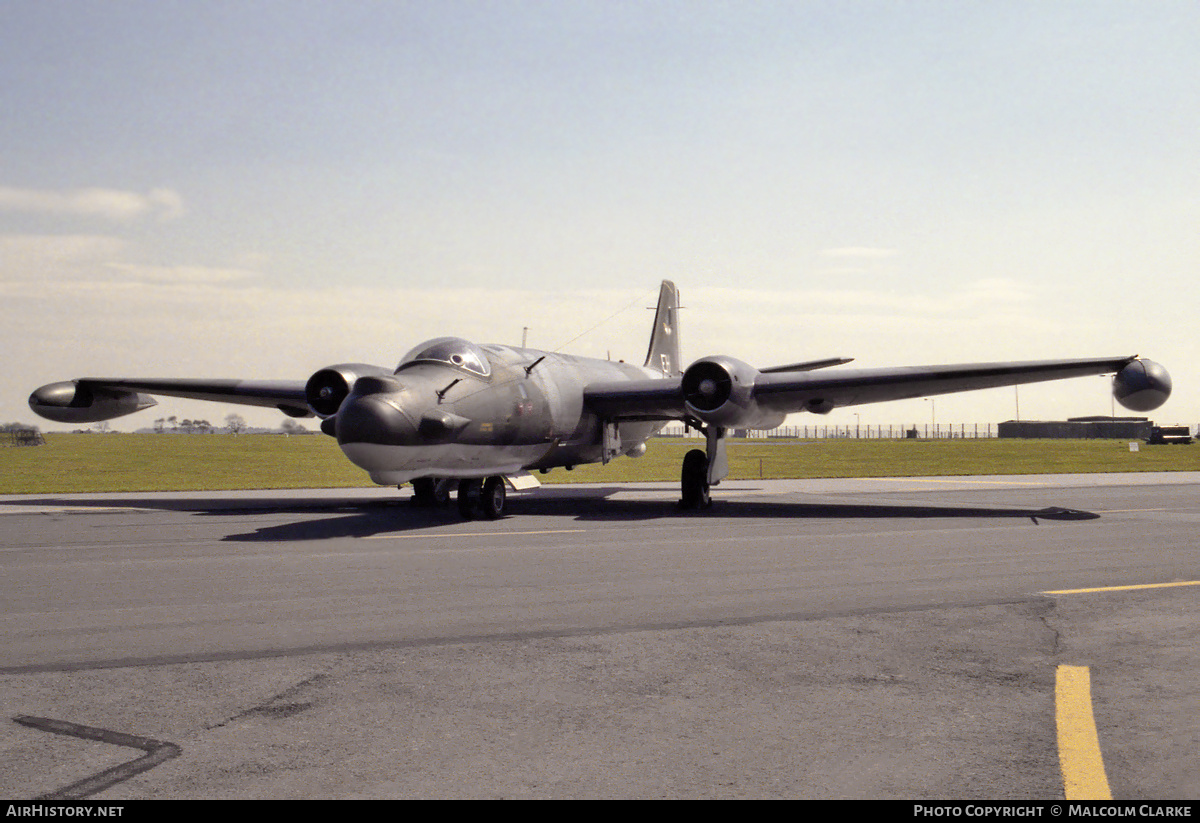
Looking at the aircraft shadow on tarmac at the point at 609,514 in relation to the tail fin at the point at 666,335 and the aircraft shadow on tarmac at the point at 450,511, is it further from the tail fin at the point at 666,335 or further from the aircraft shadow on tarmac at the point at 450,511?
the tail fin at the point at 666,335

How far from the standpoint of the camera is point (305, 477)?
125 ft

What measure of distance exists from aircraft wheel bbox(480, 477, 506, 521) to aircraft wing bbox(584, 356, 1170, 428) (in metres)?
4.33

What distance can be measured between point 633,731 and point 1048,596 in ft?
21.0

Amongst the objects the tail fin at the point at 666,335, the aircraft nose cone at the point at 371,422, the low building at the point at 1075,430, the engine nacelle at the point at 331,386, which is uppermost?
the tail fin at the point at 666,335

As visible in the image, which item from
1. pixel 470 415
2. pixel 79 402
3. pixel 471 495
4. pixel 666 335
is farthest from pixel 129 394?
pixel 666 335

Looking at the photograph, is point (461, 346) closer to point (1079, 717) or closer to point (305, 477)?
point (1079, 717)

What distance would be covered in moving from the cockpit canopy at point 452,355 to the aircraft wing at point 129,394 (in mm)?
7110

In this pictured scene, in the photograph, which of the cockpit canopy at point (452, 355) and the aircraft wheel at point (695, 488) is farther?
the aircraft wheel at point (695, 488)

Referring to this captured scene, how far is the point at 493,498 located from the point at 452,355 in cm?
316

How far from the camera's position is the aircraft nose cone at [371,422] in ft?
54.0

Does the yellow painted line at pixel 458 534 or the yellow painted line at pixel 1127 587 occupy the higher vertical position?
the yellow painted line at pixel 1127 587

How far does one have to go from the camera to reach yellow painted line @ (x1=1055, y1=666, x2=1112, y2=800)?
14.6 ft

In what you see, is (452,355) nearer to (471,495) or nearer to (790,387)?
(471,495)

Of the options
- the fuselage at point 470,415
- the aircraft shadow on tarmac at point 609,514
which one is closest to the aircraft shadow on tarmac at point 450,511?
the aircraft shadow on tarmac at point 609,514
